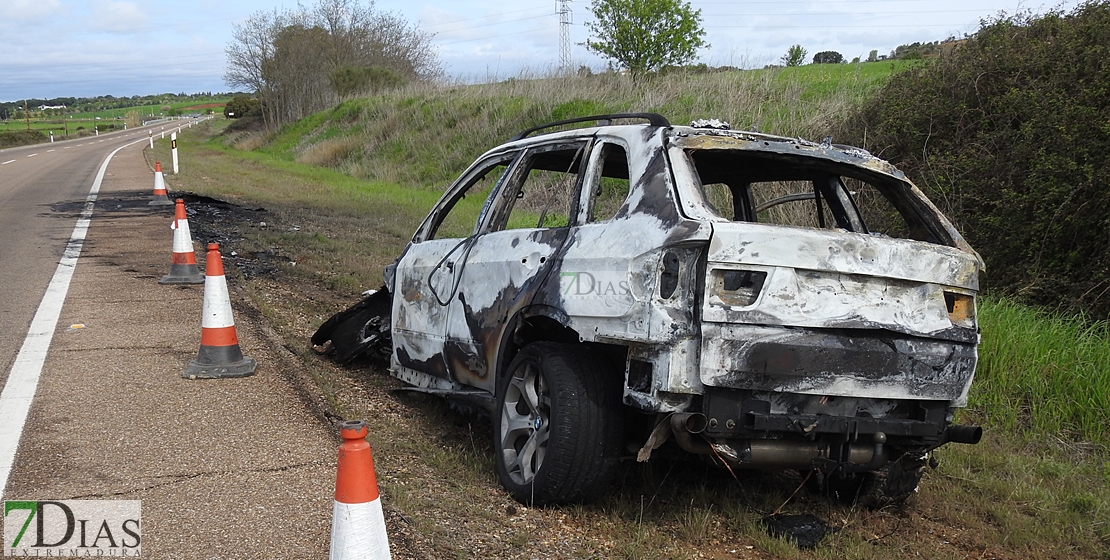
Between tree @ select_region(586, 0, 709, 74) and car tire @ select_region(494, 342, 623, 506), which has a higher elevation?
tree @ select_region(586, 0, 709, 74)

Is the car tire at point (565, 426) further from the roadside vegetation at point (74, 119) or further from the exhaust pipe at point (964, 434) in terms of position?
the roadside vegetation at point (74, 119)

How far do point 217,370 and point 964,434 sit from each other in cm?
432

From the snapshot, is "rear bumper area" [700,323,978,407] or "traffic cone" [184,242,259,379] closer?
"rear bumper area" [700,323,978,407]

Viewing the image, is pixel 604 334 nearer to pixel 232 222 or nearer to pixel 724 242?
pixel 724 242

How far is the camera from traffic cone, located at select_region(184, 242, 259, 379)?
5723 mm

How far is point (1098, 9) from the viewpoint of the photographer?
8.73 meters

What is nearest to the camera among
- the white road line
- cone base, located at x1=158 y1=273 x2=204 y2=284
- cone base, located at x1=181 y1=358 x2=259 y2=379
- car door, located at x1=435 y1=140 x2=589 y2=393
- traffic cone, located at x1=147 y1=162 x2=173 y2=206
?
car door, located at x1=435 y1=140 x2=589 y2=393

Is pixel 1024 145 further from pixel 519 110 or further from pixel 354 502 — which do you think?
pixel 519 110

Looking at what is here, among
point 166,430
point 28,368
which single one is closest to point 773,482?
point 166,430

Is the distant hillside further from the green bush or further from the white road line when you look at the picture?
the white road line

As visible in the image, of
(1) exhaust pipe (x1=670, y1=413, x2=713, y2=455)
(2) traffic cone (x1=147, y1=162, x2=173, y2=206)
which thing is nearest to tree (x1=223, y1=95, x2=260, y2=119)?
(2) traffic cone (x1=147, y1=162, x2=173, y2=206)

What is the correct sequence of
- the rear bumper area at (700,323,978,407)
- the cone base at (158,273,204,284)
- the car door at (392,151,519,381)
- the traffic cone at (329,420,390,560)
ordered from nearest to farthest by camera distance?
1. the traffic cone at (329,420,390,560)
2. the rear bumper area at (700,323,978,407)
3. the car door at (392,151,519,381)
4. the cone base at (158,273,204,284)

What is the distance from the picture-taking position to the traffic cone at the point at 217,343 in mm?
5723

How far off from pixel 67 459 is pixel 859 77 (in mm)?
12792
